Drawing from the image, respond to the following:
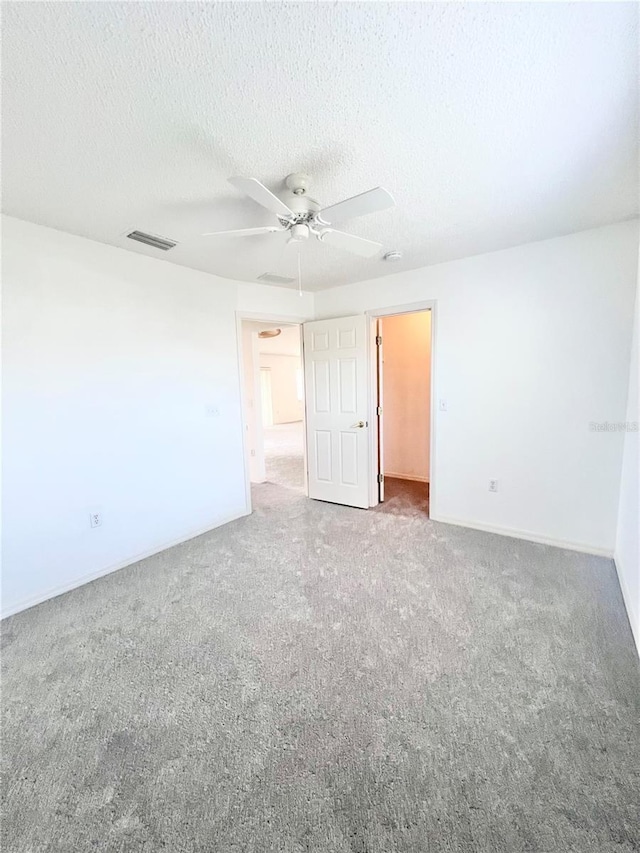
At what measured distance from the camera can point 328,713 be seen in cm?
149

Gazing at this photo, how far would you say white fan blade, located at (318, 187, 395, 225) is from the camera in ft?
4.86

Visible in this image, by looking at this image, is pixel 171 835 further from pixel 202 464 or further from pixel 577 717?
pixel 202 464

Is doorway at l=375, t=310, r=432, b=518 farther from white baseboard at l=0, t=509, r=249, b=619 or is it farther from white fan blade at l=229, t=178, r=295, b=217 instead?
white fan blade at l=229, t=178, r=295, b=217

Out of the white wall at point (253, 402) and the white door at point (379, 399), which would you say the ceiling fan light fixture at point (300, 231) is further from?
the white wall at point (253, 402)

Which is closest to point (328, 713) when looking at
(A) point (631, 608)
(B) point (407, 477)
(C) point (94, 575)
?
(A) point (631, 608)

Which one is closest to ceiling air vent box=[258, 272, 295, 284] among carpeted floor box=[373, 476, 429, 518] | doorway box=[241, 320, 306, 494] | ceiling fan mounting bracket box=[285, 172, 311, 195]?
doorway box=[241, 320, 306, 494]

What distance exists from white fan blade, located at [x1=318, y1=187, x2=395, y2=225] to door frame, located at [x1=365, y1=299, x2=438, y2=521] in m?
1.81

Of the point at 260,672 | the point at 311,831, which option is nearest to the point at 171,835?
the point at 311,831

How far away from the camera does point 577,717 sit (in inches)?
56.6

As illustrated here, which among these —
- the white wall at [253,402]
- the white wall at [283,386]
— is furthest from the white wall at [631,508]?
the white wall at [283,386]

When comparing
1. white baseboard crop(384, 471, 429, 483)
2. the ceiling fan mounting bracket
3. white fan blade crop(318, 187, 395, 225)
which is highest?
the ceiling fan mounting bracket

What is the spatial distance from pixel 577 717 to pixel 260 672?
139cm

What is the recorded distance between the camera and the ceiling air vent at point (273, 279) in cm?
334

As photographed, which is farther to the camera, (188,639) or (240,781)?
(188,639)
